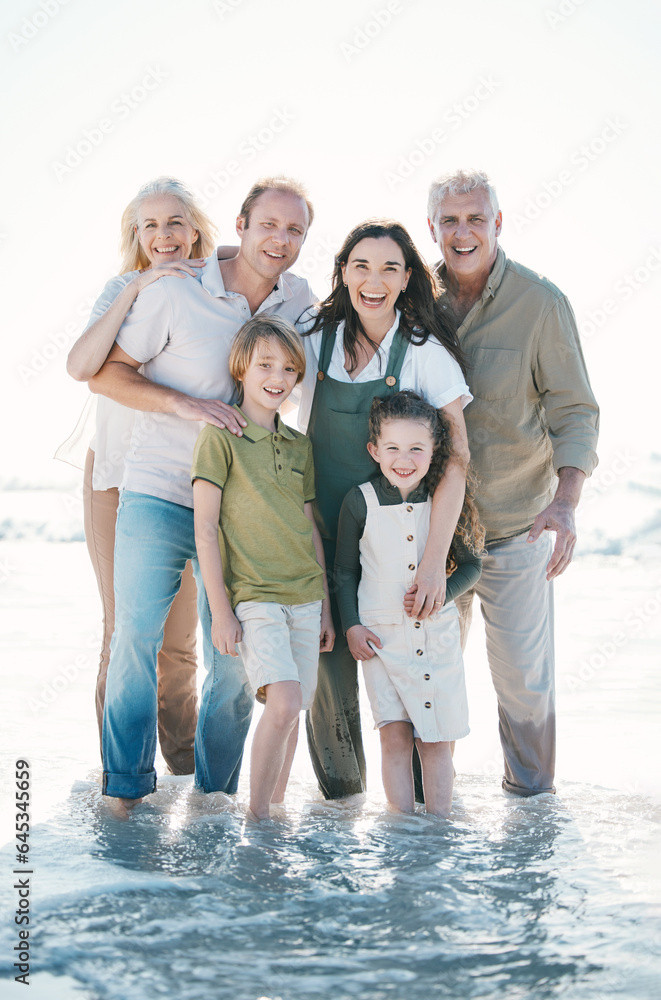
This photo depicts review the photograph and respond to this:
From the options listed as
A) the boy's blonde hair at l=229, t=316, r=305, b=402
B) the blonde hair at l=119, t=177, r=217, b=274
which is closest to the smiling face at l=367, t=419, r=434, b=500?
the boy's blonde hair at l=229, t=316, r=305, b=402

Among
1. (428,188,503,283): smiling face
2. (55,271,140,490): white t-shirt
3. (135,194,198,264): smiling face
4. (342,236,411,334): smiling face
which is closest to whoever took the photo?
(342,236,411,334): smiling face

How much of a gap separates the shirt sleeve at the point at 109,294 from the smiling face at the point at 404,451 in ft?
3.59

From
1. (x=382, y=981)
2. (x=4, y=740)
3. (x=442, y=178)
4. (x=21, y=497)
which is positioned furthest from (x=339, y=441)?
(x=21, y=497)

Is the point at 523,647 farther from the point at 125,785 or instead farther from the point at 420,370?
the point at 125,785

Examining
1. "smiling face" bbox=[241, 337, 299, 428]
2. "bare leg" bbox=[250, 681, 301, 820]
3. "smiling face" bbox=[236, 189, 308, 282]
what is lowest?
"bare leg" bbox=[250, 681, 301, 820]

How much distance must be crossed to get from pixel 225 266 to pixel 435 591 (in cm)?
138

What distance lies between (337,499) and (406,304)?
2.34 feet

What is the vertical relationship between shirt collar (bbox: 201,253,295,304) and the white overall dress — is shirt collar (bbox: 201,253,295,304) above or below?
above

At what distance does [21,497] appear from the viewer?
16.2 meters

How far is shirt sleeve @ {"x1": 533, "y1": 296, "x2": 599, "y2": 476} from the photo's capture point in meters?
3.22

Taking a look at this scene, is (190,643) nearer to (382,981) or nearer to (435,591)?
(435,591)

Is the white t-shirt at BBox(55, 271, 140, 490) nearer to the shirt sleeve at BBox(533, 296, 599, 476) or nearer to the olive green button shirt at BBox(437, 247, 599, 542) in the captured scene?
the olive green button shirt at BBox(437, 247, 599, 542)

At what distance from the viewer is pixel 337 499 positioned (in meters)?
3.04

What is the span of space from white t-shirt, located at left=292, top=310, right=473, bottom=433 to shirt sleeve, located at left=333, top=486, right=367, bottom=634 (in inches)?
15.3
